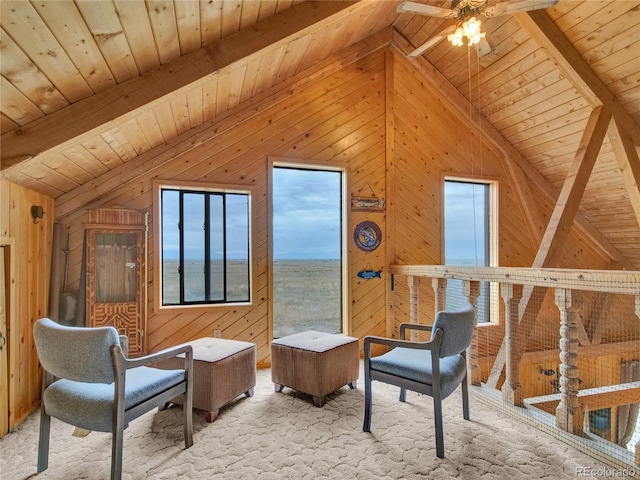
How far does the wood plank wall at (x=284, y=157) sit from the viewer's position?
3387mm

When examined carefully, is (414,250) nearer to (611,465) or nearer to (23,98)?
(611,465)

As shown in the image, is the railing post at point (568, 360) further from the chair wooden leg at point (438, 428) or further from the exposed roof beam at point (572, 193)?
the exposed roof beam at point (572, 193)

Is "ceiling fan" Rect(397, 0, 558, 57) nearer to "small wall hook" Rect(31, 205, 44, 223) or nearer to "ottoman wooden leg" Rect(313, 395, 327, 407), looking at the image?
"ottoman wooden leg" Rect(313, 395, 327, 407)

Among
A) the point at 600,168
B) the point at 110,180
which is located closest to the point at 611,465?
the point at 600,168

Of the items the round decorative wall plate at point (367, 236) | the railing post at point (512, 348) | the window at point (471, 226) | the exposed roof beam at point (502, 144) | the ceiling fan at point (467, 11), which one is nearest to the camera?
the ceiling fan at point (467, 11)

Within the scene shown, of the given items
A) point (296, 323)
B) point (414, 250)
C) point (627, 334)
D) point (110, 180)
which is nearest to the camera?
point (110, 180)

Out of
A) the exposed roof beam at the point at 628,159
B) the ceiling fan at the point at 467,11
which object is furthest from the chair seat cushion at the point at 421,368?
the exposed roof beam at the point at 628,159

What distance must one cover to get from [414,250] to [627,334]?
2607 millimetres

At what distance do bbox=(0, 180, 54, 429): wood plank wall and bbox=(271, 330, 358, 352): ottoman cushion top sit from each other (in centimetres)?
183

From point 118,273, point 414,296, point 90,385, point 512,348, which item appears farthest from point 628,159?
point 118,273

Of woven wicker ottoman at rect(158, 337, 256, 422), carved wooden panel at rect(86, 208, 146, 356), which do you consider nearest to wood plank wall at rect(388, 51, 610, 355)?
woven wicker ottoman at rect(158, 337, 256, 422)

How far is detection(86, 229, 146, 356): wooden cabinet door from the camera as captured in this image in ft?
10.3

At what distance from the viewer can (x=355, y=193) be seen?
13.3 ft

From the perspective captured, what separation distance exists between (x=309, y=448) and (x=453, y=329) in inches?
46.2
